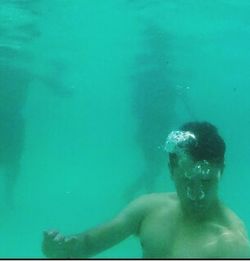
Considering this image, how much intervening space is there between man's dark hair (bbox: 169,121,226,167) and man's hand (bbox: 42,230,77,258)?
900 millimetres

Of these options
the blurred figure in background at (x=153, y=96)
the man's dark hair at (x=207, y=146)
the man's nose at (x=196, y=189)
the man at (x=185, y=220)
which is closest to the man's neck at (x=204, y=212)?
the man at (x=185, y=220)

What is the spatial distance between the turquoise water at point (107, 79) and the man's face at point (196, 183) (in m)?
11.6

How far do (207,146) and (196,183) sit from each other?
27cm

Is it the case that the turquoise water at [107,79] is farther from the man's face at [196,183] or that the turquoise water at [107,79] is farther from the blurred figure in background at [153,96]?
the man's face at [196,183]

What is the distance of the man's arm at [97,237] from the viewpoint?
10.5 feet

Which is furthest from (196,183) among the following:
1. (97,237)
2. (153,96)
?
(153,96)

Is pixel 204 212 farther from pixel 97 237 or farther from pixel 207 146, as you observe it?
pixel 97 237

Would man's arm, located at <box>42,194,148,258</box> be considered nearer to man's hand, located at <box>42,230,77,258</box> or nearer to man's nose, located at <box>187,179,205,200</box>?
man's hand, located at <box>42,230,77,258</box>

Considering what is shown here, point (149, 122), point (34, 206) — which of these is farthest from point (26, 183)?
point (149, 122)

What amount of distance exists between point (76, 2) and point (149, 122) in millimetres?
22320

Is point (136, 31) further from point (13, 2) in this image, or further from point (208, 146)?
point (208, 146)

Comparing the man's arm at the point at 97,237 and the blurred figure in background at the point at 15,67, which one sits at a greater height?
the blurred figure in background at the point at 15,67

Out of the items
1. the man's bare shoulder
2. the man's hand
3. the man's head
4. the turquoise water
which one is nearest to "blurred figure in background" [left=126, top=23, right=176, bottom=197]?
the turquoise water

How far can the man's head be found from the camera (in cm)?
330
